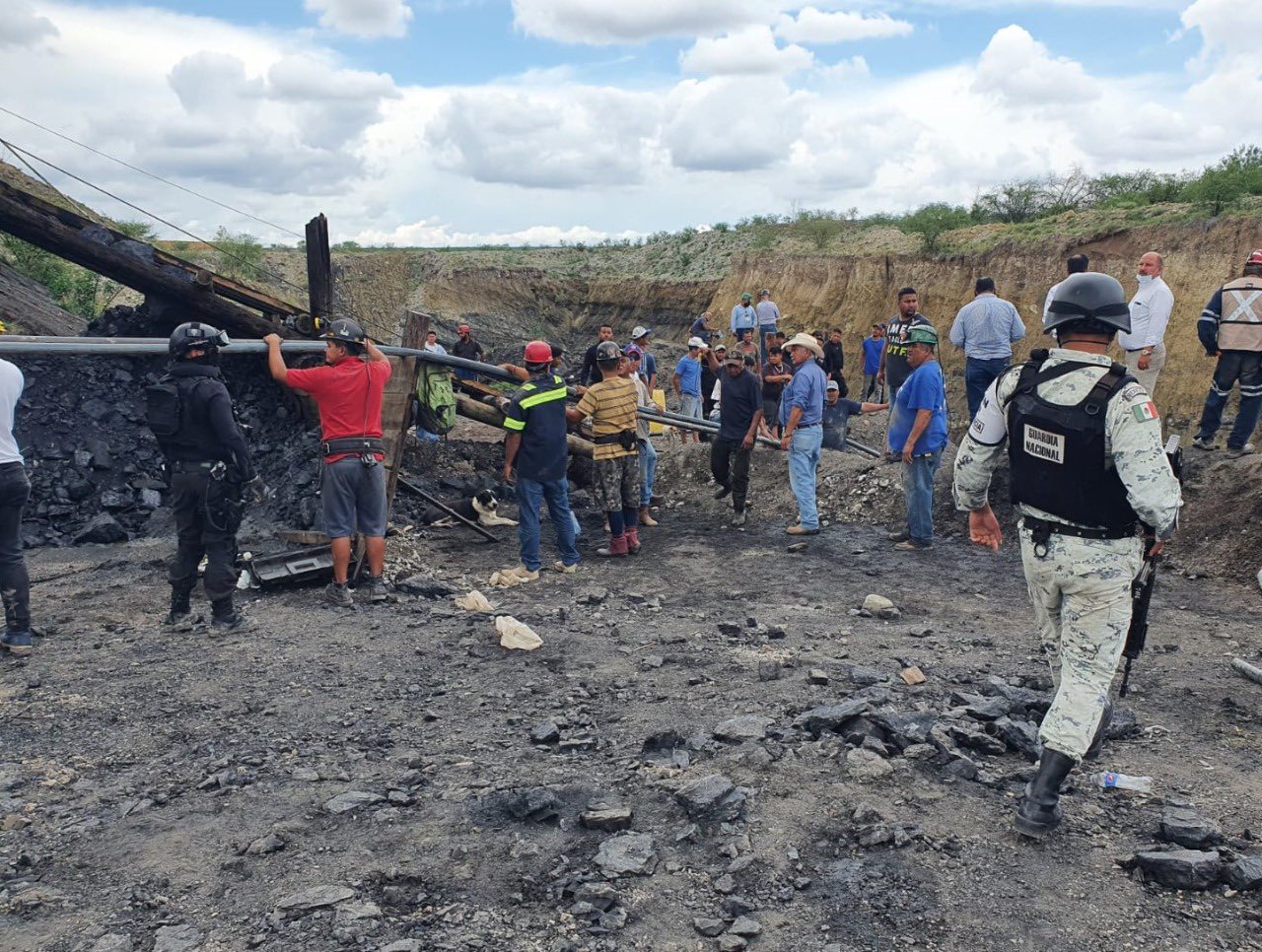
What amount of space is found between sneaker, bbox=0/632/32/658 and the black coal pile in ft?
9.54

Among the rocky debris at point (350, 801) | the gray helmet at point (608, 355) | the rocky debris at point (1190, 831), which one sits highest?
the gray helmet at point (608, 355)

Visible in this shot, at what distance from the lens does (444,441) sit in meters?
11.8

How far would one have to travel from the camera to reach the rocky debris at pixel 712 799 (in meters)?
3.66

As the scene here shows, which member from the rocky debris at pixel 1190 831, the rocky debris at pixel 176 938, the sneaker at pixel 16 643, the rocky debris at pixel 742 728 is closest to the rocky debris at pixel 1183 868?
the rocky debris at pixel 1190 831

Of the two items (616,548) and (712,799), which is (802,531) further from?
(712,799)

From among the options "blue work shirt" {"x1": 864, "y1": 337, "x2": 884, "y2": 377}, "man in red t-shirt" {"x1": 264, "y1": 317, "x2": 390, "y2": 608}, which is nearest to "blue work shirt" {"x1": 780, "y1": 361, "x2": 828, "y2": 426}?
"man in red t-shirt" {"x1": 264, "y1": 317, "x2": 390, "y2": 608}

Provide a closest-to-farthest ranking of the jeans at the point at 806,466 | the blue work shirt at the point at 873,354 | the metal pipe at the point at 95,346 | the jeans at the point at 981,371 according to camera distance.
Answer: the metal pipe at the point at 95,346
the jeans at the point at 981,371
the jeans at the point at 806,466
the blue work shirt at the point at 873,354

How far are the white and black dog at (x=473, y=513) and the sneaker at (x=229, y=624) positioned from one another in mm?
3293

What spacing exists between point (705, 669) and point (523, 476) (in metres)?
2.94

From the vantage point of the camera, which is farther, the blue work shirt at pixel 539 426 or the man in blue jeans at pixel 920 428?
the man in blue jeans at pixel 920 428

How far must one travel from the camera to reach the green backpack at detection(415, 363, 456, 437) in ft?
28.2

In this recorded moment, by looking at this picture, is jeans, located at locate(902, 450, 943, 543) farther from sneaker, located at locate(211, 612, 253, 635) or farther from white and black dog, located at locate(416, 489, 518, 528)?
sneaker, located at locate(211, 612, 253, 635)

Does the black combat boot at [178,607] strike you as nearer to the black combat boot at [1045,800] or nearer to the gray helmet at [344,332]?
the gray helmet at [344,332]

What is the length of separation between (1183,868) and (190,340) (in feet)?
19.1
